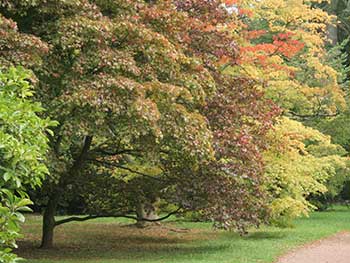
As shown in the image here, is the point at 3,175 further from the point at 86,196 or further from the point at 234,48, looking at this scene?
the point at 86,196

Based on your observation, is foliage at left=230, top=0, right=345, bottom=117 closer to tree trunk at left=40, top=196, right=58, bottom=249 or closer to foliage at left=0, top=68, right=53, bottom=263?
tree trunk at left=40, top=196, right=58, bottom=249

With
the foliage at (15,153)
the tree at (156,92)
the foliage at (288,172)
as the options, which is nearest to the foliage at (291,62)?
the foliage at (288,172)

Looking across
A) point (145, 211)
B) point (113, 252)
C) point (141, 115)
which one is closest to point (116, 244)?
point (113, 252)

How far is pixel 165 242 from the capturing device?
17688 millimetres

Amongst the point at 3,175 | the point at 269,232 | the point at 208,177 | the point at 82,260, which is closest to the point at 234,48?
the point at 208,177

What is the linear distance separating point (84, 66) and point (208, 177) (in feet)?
13.4

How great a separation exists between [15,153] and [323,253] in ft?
38.5

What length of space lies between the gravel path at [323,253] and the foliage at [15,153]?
9058 millimetres

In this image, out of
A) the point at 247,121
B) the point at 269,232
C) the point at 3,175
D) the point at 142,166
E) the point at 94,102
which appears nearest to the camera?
the point at 3,175

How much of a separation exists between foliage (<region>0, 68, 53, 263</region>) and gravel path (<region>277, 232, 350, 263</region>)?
906 centimetres

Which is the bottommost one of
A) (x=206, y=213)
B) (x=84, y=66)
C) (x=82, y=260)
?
(x=82, y=260)

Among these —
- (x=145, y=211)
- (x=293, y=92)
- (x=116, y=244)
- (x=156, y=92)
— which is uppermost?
(x=293, y=92)

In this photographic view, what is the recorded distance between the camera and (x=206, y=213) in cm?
1386

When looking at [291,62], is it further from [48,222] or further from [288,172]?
[48,222]
